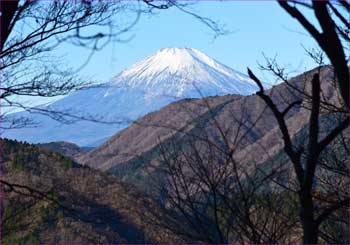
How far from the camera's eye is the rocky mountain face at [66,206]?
4535 mm

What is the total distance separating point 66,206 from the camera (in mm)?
4934

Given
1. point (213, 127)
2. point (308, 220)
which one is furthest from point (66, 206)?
point (308, 220)

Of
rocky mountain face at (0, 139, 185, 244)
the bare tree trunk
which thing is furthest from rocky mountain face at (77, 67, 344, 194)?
the bare tree trunk

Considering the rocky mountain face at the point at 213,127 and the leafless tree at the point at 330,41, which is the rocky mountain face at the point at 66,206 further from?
the leafless tree at the point at 330,41

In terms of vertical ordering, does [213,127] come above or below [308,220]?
above

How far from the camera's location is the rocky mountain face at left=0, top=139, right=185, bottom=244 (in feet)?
14.9

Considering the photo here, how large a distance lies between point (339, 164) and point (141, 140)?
15017 cm

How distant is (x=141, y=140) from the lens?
15662cm

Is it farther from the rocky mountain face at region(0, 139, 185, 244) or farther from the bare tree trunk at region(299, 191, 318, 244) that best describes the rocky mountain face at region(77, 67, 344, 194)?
the bare tree trunk at region(299, 191, 318, 244)

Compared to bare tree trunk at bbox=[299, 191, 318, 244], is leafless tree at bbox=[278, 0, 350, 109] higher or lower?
higher

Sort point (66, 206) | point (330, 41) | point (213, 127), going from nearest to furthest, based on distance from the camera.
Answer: point (330, 41)
point (213, 127)
point (66, 206)

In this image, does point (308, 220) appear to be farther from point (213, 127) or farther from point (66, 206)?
point (66, 206)

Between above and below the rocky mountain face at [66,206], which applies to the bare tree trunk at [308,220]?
below

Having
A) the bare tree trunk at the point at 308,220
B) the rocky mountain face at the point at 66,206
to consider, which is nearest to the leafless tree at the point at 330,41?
the bare tree trunk at the point at 308,220
